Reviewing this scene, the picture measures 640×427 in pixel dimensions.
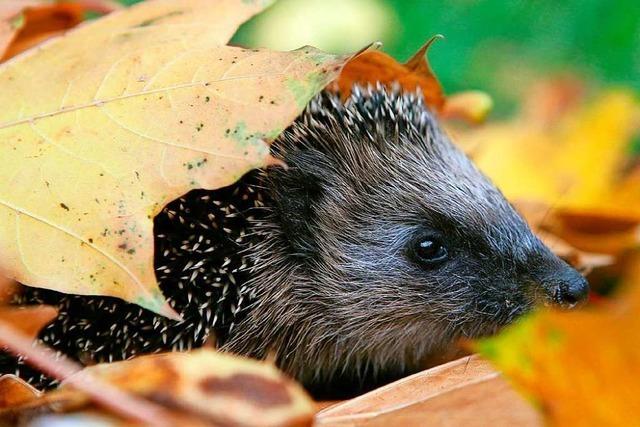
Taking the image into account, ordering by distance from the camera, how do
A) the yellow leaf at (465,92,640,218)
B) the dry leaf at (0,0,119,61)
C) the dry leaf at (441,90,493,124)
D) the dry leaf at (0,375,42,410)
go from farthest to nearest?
the yellow leaf at (465,92,640,218) → the dry leaf at (441,90,493,124) → the dry leaf at (0,0,119,61) → the dry leaf at (0,375,42,410)

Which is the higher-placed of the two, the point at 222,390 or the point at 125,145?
the point at 125,145

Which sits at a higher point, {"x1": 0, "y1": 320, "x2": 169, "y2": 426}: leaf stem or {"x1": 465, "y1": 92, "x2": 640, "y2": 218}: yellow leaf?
{"x1": 0, "y1": 320, "x2": 169, "y2": 426}: leaf stem

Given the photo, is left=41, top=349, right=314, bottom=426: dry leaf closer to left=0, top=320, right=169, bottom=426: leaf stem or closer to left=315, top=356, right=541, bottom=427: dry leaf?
left=0, top=320, right=169, bottom=426: leaf stem

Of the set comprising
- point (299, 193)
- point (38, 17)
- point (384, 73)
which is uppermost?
point (38, 17)

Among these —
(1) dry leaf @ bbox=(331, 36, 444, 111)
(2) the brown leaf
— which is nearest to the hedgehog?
(1) dry leaf @ bbox=(331, 36, 444, 111)

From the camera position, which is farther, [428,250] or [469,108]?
[469,108]

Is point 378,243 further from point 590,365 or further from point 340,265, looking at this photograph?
point 590,365

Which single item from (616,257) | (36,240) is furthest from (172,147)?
(616,257)

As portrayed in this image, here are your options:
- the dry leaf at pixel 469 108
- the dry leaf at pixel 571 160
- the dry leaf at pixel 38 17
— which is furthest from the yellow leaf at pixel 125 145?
the dry leaf at pixel 571 160

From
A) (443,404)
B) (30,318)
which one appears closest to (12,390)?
(30,318)
